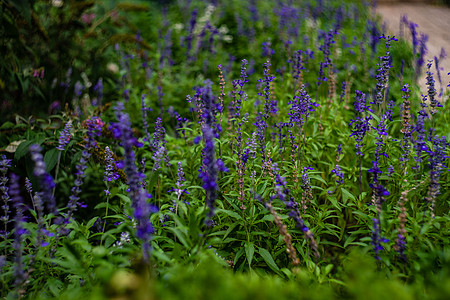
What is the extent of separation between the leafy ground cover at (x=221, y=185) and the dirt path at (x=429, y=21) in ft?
3.06

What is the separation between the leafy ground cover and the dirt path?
3.06 feet

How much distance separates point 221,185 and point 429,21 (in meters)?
10.1

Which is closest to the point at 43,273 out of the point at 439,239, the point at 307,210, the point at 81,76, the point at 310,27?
the point at 307,210

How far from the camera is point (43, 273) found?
7.52 ft

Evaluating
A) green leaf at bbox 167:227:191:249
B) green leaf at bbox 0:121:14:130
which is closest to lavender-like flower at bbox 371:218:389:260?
green leaf at bbox 167:227:191:249

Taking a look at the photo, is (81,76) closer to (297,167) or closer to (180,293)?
(297,167)

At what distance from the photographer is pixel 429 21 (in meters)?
10.4

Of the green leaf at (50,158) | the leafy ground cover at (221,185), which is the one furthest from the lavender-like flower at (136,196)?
the green leaf at (50,158)

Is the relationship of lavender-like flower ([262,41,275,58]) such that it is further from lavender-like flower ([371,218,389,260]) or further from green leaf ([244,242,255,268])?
lavender-like flower ([371,218,389,260])

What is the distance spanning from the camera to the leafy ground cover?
191cm

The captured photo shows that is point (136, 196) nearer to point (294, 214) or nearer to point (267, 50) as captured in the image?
point (294, 214)

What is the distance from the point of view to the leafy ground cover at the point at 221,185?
6.28ft

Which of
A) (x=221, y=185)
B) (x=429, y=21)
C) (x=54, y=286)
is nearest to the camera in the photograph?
(x=54, y=286)

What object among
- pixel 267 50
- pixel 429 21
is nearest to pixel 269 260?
pixel 267 50
